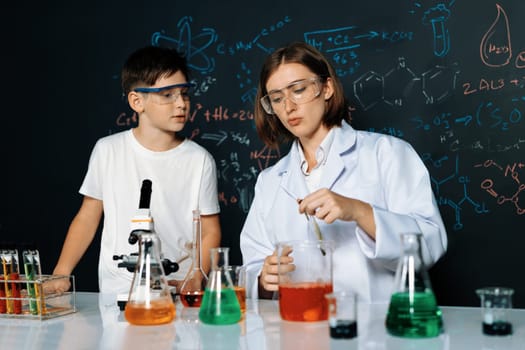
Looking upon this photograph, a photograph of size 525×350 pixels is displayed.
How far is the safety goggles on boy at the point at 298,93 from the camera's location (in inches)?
85.4

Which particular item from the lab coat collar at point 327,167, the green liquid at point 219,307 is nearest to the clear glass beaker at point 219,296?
the green liquid at point 219,307

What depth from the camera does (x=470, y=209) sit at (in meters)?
3.34

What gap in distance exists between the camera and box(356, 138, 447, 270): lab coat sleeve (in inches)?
71.1

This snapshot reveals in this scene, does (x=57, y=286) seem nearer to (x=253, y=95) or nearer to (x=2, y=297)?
(x=2, y=297)

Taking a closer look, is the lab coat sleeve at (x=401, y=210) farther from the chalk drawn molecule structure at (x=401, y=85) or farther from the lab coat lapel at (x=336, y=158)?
the chalk drawn molecule structure at (x=401, y=85)

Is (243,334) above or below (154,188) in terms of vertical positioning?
below

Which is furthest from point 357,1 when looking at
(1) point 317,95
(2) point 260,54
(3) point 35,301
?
(3) point 35,301

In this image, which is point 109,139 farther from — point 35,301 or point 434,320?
point 434,320

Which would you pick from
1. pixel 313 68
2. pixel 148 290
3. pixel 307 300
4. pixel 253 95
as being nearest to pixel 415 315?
pixel 307 300

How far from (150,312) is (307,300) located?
0.35 metres

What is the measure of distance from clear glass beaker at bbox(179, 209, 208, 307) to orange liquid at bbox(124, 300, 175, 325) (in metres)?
0.20

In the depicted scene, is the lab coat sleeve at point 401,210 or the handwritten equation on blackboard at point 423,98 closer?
the lab coat sleeve at point 401,210

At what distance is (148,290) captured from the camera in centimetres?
148

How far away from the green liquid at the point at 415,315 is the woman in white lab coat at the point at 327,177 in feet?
1.92
